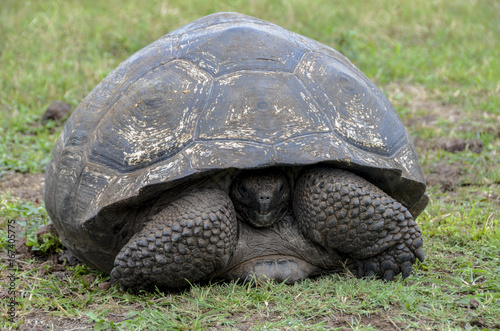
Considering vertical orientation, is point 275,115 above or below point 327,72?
below

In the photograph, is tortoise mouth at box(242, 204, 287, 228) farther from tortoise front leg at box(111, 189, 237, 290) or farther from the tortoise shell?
the tortoise shell

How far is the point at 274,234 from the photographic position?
10.0 feet

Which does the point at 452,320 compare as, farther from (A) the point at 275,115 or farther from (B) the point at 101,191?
(B) the point at 101,191

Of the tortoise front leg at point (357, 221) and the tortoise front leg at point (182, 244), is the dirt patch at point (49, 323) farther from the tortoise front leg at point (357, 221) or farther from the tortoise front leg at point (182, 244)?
the tortoise front leg at point (357, 221)

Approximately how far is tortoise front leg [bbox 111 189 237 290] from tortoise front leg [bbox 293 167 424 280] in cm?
38

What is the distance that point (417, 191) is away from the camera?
320 cm

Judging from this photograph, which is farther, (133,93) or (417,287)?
(133,93)

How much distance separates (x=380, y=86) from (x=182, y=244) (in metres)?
4.74

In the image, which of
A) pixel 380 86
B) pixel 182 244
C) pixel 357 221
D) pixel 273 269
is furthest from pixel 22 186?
pixel 380 86

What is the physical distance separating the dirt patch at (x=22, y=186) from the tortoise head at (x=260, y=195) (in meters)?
2.06

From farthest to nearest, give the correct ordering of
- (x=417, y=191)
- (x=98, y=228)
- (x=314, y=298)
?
(x=417, y=191), (x=98, y=228), (x=314, y=298)

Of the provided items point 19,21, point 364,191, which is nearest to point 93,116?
point 364,191

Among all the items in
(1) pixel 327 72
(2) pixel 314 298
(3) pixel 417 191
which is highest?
(1) pixel 327 72

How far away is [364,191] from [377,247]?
0.97 ft
